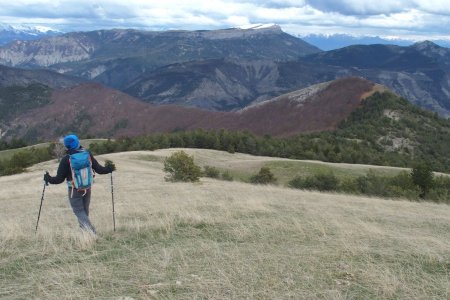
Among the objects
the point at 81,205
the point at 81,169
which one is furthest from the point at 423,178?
the point at 81,169

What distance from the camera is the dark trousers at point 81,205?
10982mm

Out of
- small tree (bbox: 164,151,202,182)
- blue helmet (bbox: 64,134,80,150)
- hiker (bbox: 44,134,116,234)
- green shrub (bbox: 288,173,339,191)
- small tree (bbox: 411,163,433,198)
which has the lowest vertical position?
green shrub (bbox: 288,173,339,191)

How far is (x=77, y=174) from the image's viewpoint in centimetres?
1076

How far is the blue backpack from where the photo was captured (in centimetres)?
1066

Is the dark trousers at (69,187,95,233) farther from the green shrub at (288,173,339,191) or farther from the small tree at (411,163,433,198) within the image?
the small tree at (411,163,433,198)

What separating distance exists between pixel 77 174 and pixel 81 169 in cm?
15

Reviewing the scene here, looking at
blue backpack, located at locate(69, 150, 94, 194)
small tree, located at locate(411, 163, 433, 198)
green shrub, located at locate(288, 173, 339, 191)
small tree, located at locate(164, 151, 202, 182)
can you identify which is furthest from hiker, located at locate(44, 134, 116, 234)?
small tree, located at locate(411, 163, 433, 198)

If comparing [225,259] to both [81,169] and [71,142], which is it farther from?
[71,142]

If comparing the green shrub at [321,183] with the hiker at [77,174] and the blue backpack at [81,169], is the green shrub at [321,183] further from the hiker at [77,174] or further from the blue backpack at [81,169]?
the blue backpack at [81,169]

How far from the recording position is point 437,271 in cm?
833

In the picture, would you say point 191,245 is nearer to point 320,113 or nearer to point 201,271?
point 201,271

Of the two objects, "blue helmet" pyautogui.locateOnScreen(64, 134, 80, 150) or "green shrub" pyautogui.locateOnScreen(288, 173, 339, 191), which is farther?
"green shrub" pyautogui.locateOnScreen(288, 173, 339, 191)

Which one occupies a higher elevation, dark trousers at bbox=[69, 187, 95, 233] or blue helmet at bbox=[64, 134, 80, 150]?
blue helmet at bbox=[64, 134, 80, 150]

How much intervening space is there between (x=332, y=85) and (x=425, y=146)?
6270cm
